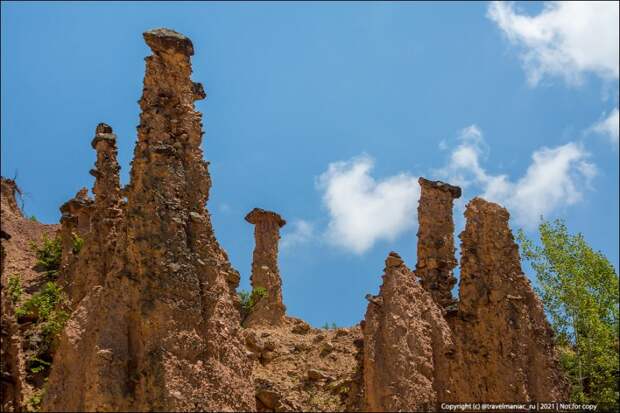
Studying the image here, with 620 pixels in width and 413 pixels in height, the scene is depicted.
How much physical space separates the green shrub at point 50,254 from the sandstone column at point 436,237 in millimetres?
13319

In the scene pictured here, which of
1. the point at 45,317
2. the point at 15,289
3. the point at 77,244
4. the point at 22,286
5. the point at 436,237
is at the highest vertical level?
the point at 77,244

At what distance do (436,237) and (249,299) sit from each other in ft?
33.9

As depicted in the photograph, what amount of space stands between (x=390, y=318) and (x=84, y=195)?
880 inches

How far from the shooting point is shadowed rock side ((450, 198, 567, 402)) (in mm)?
20406

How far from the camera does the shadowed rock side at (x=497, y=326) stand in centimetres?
2041

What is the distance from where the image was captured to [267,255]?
1511 inches

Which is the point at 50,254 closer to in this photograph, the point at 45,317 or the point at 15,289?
the point at 15,289

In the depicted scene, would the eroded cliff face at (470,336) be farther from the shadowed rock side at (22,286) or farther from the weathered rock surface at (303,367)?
the shadowed rock side at (22,286)

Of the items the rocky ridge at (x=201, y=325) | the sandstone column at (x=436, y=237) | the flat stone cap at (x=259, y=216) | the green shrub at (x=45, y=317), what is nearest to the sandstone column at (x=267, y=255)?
the flat stone cap at (x=259, y=216)

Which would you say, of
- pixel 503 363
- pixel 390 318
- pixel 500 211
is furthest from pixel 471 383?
pixel 500 211

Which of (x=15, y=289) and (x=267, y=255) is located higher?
(x=267, y=255)

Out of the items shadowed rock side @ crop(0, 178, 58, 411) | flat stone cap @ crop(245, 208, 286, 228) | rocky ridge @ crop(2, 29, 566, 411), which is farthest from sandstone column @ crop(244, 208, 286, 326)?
rocky ridge @ crop(2, 29, 566, 411)

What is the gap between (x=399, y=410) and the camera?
18.4 metres

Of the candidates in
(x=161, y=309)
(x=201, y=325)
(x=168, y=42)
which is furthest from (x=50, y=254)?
(x=161, y=309)
